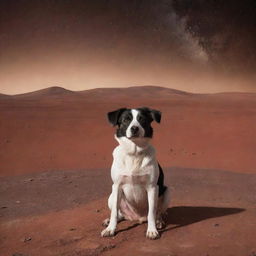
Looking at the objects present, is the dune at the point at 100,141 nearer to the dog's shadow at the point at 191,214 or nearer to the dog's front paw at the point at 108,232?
the dog's shadow at the point at 191,214

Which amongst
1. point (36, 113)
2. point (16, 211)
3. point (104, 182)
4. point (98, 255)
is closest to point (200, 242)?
point (98, 255)

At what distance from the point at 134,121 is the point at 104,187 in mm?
3143

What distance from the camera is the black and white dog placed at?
13.9ft

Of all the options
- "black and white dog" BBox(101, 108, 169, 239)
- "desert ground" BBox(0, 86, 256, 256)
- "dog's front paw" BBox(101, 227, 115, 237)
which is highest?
"black and white dog" BBox(101, 108, 169, 239)

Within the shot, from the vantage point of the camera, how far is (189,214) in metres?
5.23

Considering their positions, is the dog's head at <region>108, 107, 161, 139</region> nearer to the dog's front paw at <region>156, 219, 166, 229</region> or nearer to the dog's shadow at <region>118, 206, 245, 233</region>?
the dog's front paw at <region>156, 219, 166, 229</region>

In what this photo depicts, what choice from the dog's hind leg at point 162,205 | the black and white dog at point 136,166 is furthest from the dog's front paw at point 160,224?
the black and white dog at point 136,166

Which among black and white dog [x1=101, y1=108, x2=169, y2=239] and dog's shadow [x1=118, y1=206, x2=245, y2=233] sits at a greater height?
black and white dog [x1=101, y1=108, x2=169, y2=239]

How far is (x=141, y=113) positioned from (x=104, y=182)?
11.4 ft

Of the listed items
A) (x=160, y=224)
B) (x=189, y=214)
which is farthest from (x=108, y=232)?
(x=189, y=214)

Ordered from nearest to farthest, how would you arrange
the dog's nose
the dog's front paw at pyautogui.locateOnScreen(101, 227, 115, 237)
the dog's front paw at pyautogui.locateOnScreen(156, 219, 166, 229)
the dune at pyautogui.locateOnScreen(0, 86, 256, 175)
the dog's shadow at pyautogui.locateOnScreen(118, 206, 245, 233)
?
the dog's nose
the dog's front paw at pyautogui.locateOnScreen(101, 227, 115, 237)
the dog's front paw at pyautogui.locateOnScreen(156, 219, 166, 229)
the dog's shadow at pyautogui.locateOnScreen(118, 206, 245, 233)
the dune at pyautogui.locateOnScreen(0, 86, 256, 175)

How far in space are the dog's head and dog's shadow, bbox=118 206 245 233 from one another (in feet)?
3.54

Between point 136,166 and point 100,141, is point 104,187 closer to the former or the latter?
point 136,166

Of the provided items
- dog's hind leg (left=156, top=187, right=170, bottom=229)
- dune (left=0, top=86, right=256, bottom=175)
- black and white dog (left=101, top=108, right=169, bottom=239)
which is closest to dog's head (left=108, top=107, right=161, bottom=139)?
black and white dog (left=101, top=108, right=169, bottom=239)
